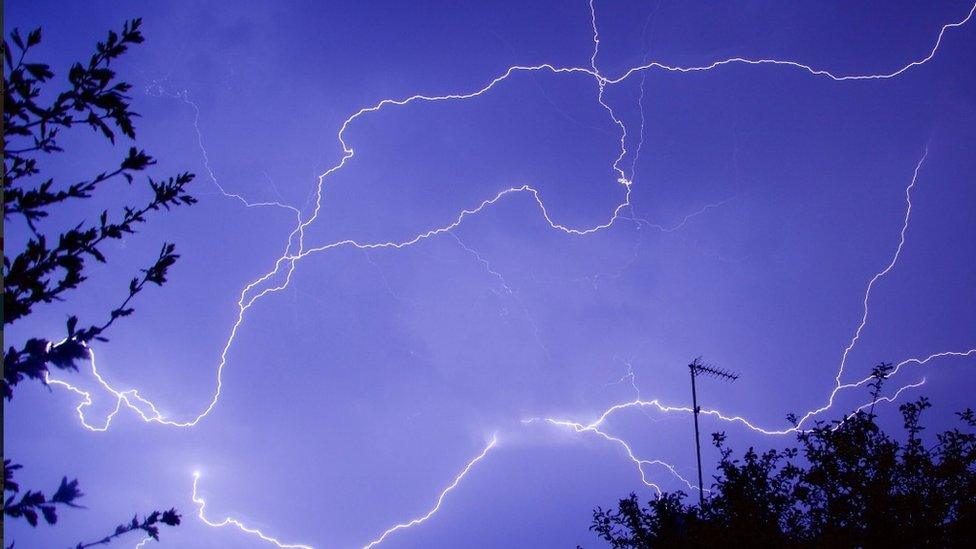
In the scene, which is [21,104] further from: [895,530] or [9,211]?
[895,530]

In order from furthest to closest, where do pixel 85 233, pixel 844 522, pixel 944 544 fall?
1. pixel 844 522
2. pixel 944 544
3. pixel 85 233

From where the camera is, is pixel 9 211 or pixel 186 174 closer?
pixel 9 211

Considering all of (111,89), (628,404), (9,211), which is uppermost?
(628,404)

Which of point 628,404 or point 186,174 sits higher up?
point 628,404

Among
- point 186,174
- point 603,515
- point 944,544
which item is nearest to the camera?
point 186,174

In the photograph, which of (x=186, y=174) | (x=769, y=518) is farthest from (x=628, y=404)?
(x=186, y=174)

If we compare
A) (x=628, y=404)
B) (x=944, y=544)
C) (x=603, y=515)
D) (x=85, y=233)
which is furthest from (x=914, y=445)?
(x=628, y=404)

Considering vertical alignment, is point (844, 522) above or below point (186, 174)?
below

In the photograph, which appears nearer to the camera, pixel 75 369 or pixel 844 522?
pixel 75 369

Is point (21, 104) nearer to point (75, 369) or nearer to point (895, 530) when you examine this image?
point (75, 369)

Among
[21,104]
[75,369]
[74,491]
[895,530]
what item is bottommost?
[74,491]
